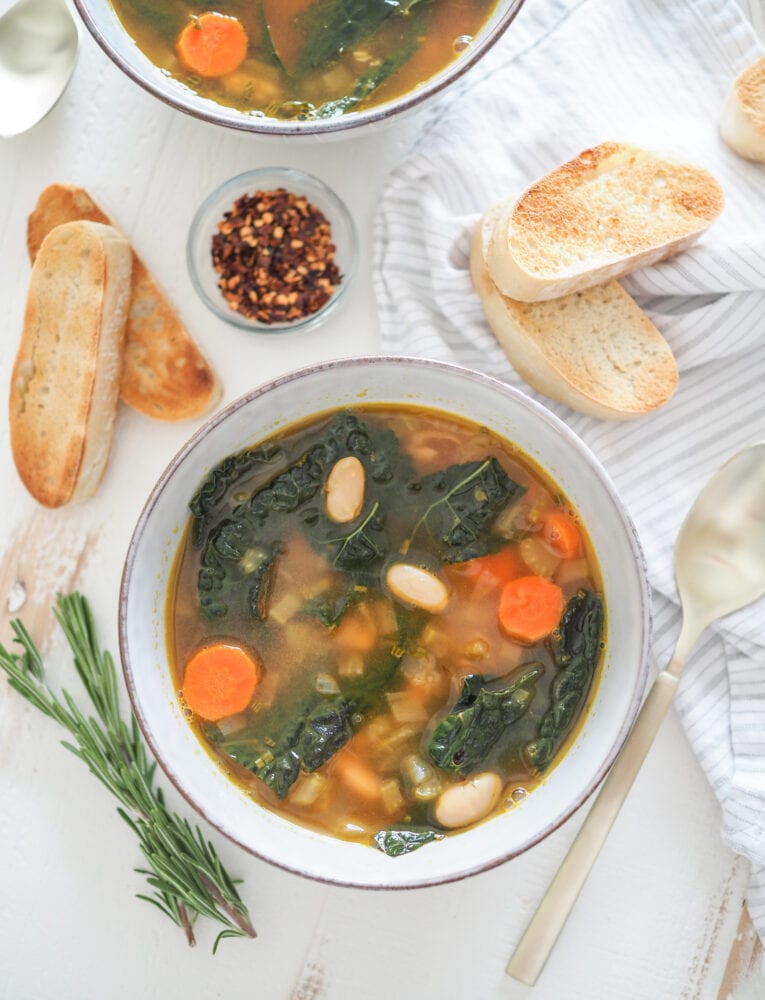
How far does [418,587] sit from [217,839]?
90 cm

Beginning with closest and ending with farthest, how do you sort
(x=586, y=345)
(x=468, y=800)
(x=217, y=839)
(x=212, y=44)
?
(x=468, y=800) → (x=212, y=44) → (x=586, y=345) → (x=217, y=839)

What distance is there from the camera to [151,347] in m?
2.59

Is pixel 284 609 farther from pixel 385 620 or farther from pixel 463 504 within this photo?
pixel 463 504

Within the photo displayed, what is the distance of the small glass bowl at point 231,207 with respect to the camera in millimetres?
2580

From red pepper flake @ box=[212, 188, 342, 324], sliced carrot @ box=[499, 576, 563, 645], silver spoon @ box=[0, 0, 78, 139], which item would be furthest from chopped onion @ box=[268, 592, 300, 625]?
silver spoon @ box=[0, 0, 78, 139]

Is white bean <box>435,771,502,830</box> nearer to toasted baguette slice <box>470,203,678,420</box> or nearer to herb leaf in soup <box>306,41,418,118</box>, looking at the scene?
toasted baguette slice <box>470,203,678,420</box>

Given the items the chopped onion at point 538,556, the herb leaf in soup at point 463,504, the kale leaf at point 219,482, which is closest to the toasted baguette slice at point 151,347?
the kale leaf at point 219,482

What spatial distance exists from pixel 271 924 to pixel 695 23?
8.38ft

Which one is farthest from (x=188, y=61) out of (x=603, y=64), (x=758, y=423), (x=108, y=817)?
(x=108, y=817)

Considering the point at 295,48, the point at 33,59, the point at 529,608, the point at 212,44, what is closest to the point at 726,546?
the point at 529,608

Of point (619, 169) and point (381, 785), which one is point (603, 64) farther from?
point (381, 785)

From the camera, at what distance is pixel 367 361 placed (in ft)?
7.24

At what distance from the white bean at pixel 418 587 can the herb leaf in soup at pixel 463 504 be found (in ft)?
0.23

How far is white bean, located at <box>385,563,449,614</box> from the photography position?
7.47 ft
